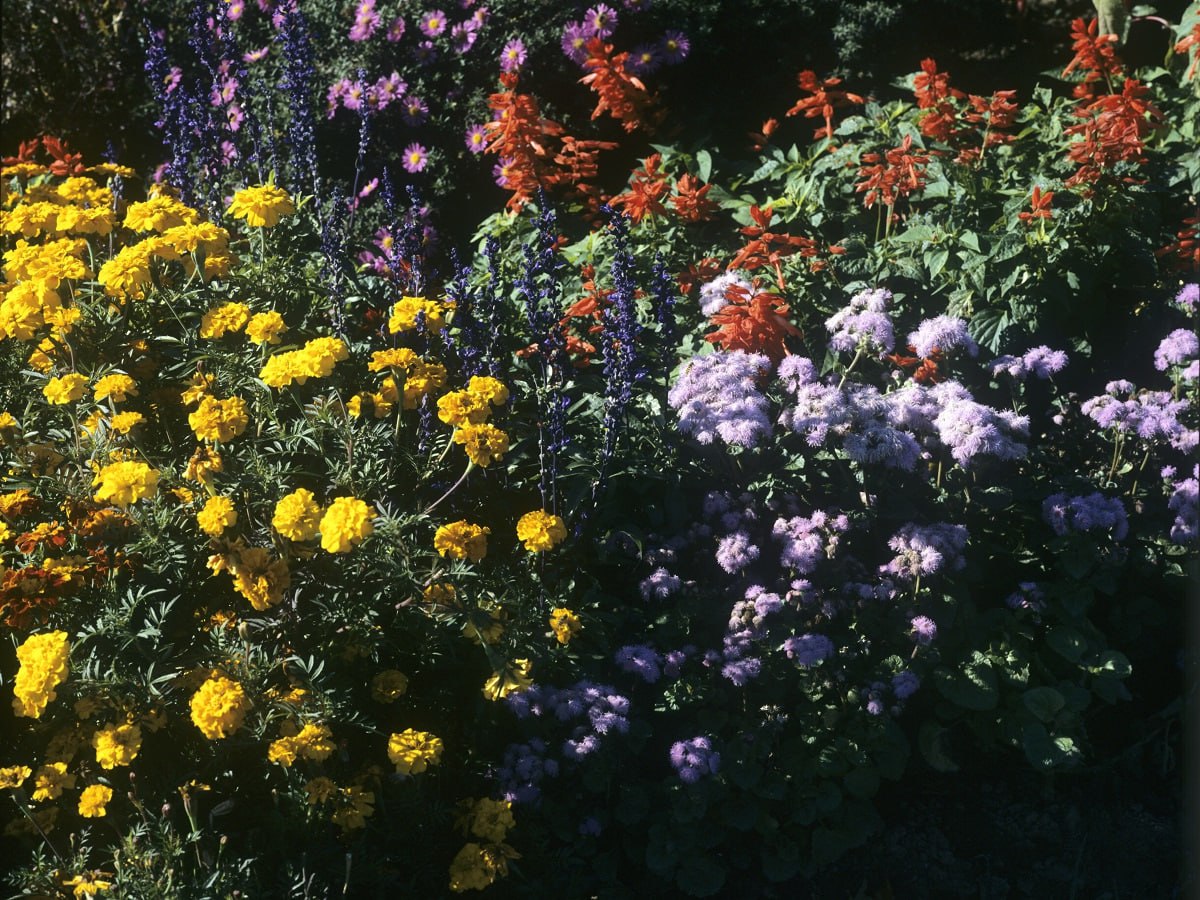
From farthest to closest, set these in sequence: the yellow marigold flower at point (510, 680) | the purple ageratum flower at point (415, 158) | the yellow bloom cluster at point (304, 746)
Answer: the purple ageratum flower at point (415, 158) → the yellow marigold flower at point (510, 680) → the yellow bloom cluster at point (304, 746)

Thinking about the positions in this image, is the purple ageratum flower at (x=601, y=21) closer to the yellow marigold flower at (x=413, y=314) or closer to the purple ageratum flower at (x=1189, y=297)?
the yellow marigold flower at (x=413, y=314)

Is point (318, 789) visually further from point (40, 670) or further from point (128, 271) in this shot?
point (128, 271)

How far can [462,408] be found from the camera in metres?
2.86

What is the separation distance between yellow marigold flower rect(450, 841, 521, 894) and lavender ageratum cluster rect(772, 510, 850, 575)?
1.00 m

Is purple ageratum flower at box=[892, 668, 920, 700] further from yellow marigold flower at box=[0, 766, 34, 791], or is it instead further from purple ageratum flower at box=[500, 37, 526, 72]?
purple ageratum flower at box=[500, 37, 526, 72]

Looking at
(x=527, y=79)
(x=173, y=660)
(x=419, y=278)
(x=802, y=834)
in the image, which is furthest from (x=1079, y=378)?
(x=173, y=660)

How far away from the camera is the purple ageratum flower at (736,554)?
3074mm

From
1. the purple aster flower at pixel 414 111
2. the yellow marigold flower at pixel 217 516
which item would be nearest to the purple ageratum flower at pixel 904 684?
the yellow marigold flower at pixel 217 516

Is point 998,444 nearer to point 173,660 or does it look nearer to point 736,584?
point 736,584

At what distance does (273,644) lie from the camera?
2.78 m

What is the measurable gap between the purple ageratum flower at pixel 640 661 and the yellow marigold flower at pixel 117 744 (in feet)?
3.69

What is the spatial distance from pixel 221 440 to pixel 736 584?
4.55ft

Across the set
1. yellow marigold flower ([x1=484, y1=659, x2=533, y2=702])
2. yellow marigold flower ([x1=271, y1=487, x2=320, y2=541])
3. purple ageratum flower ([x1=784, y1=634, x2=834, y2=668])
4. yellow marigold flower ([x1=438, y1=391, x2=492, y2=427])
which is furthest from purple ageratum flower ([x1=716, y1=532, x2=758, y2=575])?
yellow marigold flower ([x1=271, y1=487, x2=320, y2=541])

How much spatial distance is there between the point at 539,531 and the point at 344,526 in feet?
1.65
